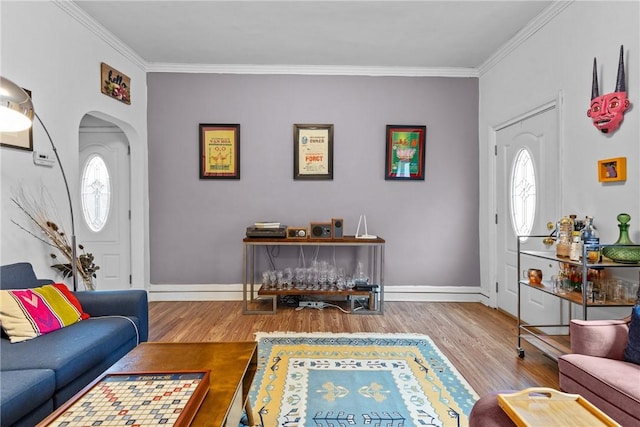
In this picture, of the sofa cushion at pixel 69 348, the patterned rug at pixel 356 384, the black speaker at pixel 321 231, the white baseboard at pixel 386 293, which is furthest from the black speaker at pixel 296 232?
the sofa cushion at pixel 69 348

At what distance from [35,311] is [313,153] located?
9.98 feet

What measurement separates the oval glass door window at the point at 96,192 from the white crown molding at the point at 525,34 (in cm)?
475

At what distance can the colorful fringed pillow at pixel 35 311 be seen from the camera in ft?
6.31

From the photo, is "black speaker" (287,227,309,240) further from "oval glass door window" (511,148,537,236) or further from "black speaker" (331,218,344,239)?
A: "oval glass door window" (511,148,537,236)

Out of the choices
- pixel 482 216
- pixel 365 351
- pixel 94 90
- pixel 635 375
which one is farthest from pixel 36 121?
pixel 482 216

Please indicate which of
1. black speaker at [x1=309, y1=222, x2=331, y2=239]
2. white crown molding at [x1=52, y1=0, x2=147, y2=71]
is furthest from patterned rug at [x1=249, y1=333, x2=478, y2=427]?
white crown molding at [x1=52, y1=0, x2=147, y2=71]

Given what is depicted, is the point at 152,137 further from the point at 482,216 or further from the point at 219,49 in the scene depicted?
the point at 482,216

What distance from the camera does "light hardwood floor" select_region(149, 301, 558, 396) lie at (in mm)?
2475

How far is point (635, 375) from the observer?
5.22ft

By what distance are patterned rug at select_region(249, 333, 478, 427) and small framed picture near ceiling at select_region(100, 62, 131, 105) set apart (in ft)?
9.68

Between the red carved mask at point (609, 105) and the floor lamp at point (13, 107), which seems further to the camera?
the red carved mask at point (609, 105)

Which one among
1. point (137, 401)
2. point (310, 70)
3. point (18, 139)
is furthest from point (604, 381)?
point (310, 70)

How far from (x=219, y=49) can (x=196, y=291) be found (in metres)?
2.84

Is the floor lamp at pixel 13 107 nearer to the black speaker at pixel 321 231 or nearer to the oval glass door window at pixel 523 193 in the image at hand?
the black speaker at pixel 321 231
